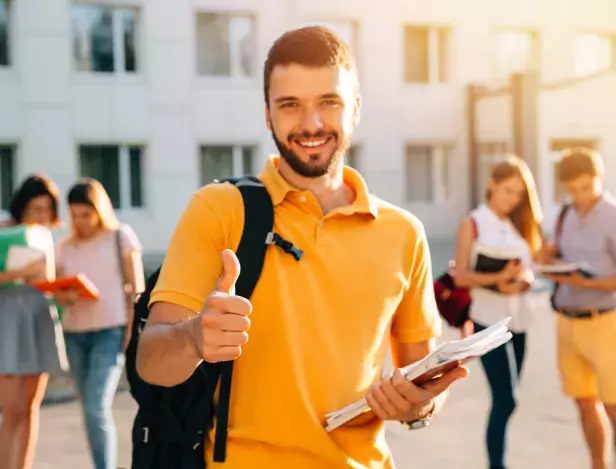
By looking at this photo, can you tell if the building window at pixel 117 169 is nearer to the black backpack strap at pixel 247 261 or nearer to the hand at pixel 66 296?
the hand at pixel 66 296

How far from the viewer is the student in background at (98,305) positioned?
170 inches

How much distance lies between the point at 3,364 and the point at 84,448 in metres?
1.42

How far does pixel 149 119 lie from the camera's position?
17.6 m

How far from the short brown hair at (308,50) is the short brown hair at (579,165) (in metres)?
2.90

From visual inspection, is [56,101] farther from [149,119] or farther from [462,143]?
[462,143]

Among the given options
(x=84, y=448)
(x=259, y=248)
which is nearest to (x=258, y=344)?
(x=259, y=248)

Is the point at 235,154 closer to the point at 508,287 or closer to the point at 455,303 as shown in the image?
the point at 455,303

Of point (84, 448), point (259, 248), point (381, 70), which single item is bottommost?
point (84, 448)

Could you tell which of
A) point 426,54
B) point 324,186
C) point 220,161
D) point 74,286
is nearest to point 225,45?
point 220,161

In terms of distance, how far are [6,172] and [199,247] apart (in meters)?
16.3

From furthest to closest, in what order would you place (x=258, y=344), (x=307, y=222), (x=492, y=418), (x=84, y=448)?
1. (x=84, y=448)
2. (x=492, y=418)
3. (x=307, y=222)
4. (x=258, y=344)

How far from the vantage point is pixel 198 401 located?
1.83 meters

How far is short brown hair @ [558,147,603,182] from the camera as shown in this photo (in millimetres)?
4438

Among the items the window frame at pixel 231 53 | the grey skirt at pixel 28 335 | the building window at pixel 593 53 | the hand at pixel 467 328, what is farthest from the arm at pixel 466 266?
the building window at pixel 593 53
